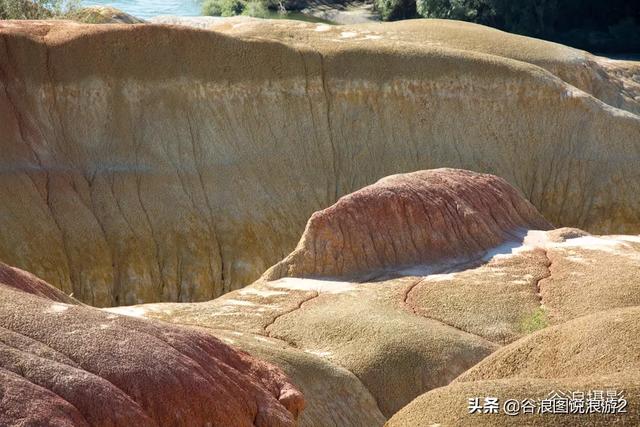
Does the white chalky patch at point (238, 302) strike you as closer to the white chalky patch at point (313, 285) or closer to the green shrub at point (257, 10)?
the white chalky patch at point (313, 285)

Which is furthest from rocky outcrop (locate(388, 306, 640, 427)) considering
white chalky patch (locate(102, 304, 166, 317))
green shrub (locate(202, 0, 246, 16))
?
green shrub (locate(202, 0, 246, 16))

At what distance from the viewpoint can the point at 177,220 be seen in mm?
35812

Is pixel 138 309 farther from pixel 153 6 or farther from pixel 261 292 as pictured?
pixel 153 6

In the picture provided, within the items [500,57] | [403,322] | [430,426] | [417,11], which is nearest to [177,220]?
[500,57]

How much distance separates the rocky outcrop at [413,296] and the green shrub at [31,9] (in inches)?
1052

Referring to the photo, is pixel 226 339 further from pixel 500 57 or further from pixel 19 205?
pixel 500 57

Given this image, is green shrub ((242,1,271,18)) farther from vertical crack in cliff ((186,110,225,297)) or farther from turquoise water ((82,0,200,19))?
vertical crack in cliff ((186,110,225,297))

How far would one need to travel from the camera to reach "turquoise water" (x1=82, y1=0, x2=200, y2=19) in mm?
78250

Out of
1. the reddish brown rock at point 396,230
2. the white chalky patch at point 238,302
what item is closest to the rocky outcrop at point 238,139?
the reddish brown rock at point 396,230

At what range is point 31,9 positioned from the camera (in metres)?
49.2

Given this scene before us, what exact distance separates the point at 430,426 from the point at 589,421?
46.9 inches

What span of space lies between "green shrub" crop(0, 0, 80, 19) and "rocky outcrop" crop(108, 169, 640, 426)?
26.7 m

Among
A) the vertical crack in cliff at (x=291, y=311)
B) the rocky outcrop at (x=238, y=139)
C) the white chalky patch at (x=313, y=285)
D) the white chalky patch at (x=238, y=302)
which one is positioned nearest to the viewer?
the vertical crack in cliff at (x=291, y=311)

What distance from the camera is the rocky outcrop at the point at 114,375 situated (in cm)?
1153
